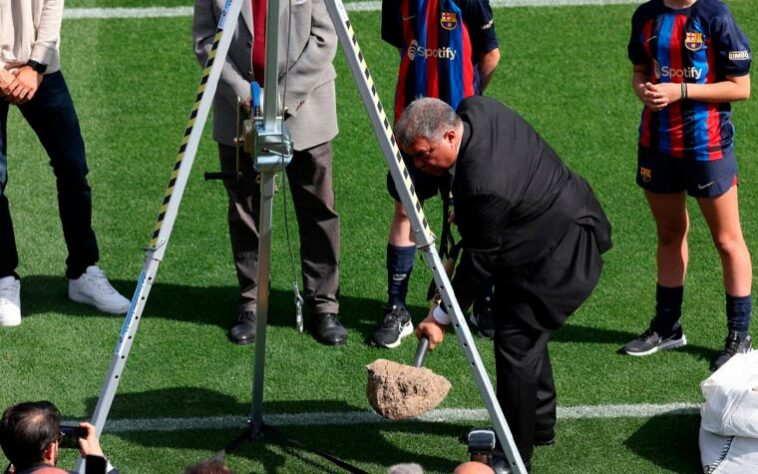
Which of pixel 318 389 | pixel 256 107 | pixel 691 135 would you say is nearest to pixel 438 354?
pixel 318 389

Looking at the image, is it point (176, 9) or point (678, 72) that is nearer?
point (678, 72)

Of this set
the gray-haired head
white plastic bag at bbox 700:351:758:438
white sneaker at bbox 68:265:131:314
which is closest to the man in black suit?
the gray-haired head

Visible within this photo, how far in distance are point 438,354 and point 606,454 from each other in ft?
3.84

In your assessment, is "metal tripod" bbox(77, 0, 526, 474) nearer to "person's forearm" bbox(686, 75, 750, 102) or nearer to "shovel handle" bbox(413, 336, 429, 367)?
"shovel handle" bbox(413, 336, 429, 367)

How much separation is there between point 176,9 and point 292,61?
4064 mm

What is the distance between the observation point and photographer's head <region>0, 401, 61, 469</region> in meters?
4.45

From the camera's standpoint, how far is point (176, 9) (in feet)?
33.9

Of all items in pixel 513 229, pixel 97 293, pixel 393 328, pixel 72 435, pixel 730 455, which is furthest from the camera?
pixel 97 293

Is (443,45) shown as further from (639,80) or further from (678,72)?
(678,72)

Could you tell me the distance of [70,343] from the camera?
6.88 metres

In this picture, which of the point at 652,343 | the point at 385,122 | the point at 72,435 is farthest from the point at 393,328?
the point at 72,435

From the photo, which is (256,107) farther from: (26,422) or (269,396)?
(269,396)

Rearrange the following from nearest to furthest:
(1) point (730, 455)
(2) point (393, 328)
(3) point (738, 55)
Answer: (1) point (730, 455) < (3) point (738, 55) < (2) point (393, 328)

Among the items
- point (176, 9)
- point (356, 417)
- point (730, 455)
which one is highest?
point (176, 9)
